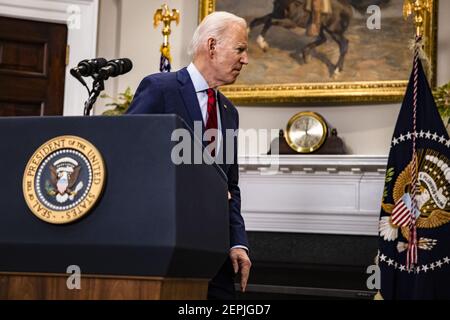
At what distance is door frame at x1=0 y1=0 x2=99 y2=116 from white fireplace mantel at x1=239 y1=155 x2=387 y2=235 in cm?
155

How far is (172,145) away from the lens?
1394mm

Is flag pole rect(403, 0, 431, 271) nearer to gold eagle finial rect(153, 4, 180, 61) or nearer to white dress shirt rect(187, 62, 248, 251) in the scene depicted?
gold eagle finial rect(153, 4, 180, 61)

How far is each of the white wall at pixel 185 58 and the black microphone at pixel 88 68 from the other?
3584 mm

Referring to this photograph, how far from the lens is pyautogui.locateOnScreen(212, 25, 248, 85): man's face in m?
2.57

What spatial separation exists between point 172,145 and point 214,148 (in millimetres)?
1052

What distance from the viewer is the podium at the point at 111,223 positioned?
1367 mm

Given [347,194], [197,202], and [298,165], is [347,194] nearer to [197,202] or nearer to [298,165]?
[298,165]

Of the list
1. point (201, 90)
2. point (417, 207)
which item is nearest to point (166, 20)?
point (417, 207)

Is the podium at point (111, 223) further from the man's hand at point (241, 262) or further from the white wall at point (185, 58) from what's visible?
the white wall at point (185, 58)

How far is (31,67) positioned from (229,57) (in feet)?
12.7

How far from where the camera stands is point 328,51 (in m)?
5.73

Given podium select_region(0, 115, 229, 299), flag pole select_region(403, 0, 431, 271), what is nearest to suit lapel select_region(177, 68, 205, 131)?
podium select_region(0, 115, 229, 299)

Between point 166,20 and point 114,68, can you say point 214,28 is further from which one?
point 166,20

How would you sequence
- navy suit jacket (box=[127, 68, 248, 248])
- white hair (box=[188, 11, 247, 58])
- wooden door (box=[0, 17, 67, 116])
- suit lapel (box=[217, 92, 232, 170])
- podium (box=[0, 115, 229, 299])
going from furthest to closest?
1. wooden door (box=[0, 17, 67, 116])
2. white hair (box=[188, 11, 247, 58])
3. suit lapel (box=[217, 92, 232, 170])
4. navy suit jacket (box=[127, 68, 248, 248])
5. podium (box=[0, 115, 229, 299])
